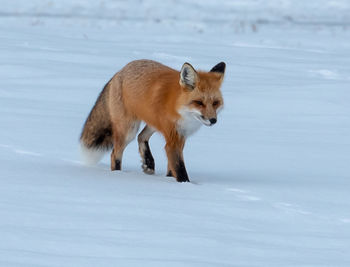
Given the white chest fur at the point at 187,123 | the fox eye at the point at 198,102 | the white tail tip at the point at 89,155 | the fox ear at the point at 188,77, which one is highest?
the fox ear at the point at 188,77

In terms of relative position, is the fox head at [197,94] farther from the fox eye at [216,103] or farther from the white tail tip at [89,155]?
the white tail tip at [89,155]

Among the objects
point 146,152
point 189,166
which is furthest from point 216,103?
point 189,166

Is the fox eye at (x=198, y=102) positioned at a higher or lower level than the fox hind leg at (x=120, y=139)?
higher

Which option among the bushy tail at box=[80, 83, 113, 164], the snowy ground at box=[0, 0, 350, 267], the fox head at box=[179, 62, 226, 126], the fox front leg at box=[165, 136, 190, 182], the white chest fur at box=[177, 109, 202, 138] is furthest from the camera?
the bushy tail at box=[80, 83, 113, 164]

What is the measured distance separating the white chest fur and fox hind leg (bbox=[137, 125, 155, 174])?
0.54m

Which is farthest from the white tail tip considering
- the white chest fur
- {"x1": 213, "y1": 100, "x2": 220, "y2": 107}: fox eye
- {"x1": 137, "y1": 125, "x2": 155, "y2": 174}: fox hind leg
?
{"x1": 213, "y1": 100, "x2": 220, "y2": 107}: fox eye

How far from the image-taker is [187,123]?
22.5 ft

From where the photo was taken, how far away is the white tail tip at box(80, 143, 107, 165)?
7.24 m

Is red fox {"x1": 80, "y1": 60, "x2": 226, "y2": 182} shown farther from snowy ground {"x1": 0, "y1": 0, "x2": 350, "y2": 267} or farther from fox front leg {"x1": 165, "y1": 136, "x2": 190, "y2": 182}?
snowy ground {"x1": 0, "y1": 0, "x2": 350, "y2": 267}

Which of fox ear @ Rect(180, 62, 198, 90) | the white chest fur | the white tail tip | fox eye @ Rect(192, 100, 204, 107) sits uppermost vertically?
fox ear @ Rect(180, 62, 198, 90)

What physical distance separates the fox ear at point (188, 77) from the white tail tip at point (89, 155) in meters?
1.10

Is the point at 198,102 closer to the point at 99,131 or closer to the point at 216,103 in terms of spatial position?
the point at 216,103

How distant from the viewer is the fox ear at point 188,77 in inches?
263

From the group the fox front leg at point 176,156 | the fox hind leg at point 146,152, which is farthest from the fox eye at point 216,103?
the fox hind leg at point 146,152
